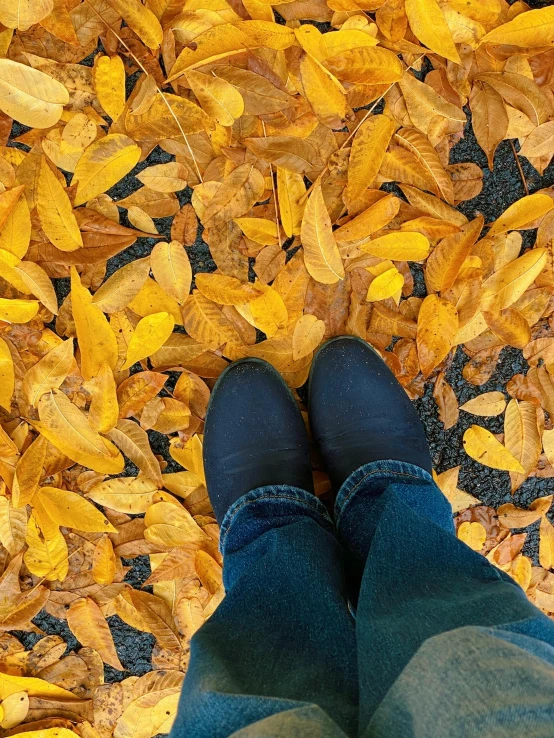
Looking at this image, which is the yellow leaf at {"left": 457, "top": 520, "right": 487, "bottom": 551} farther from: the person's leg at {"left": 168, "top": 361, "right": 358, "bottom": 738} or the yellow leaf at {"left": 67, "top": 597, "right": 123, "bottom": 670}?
the yellow leaf at {"left": 67, "top": 597, "right": 123, "bottom": 670}

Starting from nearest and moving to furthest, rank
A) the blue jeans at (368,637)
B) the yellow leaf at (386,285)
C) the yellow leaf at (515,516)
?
the blue jeans at (368,637)
the yellow leaf at (386,285)
the yellow leaf at (515,516)

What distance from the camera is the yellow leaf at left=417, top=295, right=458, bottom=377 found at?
2.86ft

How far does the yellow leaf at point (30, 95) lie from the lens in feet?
2.54

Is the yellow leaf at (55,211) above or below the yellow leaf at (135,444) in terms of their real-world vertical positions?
above

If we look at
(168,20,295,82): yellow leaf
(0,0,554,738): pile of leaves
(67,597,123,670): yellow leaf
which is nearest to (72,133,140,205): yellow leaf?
(0,0,554,738): pile of leaves

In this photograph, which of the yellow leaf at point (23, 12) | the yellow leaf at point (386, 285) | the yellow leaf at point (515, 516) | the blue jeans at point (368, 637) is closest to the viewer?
the blue jeans at point (368, 637)

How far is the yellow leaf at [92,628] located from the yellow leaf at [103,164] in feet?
2.23

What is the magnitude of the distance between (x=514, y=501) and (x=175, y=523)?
24.2 inches

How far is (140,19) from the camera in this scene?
0.78m

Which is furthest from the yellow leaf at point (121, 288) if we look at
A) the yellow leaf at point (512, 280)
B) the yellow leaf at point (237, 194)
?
the yellow leaf at point (512, 280)

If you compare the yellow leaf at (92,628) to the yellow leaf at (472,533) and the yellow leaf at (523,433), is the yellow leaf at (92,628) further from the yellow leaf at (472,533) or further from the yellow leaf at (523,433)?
the yellow leaf at (523,433)

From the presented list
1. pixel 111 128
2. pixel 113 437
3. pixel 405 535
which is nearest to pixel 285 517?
pixel 405 535

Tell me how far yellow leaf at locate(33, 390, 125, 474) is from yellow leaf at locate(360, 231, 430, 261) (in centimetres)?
53

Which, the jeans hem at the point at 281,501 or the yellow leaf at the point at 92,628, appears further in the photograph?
the yellow leaf at the point at 92,628
